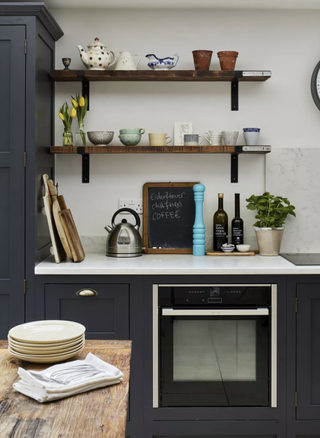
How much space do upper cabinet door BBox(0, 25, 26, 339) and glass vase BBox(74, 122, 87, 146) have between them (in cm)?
47

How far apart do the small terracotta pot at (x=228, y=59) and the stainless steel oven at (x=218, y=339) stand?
132cm

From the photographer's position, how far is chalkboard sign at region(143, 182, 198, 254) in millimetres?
3131

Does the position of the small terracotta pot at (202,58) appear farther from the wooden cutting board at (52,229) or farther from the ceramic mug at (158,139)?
the wooden cutting board at (52,229)

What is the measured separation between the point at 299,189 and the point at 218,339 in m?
1.16

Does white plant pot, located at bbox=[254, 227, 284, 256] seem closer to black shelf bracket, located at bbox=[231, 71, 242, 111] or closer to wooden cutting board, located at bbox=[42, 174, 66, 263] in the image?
black shelf bracket, located at bbox=[231, 71, 242, 111]

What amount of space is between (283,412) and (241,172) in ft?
4.70

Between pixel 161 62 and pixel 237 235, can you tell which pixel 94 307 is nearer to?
pixel 237 235

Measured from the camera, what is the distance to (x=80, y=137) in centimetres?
307

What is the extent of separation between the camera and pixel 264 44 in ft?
10.3

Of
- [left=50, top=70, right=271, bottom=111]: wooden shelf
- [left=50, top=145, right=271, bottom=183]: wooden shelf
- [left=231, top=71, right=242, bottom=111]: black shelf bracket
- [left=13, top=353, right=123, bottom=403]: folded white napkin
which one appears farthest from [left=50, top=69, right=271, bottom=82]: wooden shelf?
[left=13, top=353, right=123, bottom=403]: folded white napkin

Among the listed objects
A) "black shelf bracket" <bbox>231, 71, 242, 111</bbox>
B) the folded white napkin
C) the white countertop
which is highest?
"black shelf bracket" <bbox>231, 71, 242, 111</bbox>

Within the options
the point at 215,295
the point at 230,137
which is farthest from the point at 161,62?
the point at 215,295

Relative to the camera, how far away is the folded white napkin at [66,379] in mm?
1122

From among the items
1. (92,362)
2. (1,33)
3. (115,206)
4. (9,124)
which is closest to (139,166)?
(115,206)
